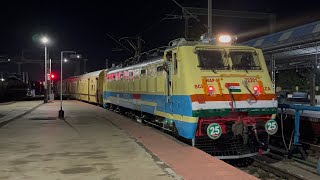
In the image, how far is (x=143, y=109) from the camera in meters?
17.1

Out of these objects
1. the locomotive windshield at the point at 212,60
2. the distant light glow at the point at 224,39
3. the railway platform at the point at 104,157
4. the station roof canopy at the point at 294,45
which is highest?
the station roof canopy at the point at 294,45

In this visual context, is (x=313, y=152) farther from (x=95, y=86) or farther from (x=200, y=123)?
(x=95, y=86)

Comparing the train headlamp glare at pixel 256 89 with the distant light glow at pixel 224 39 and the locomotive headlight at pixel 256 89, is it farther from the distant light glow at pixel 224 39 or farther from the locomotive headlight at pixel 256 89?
the distant light glow at pixel 224 39

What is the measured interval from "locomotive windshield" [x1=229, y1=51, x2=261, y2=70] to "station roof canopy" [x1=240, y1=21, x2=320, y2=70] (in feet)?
5.61

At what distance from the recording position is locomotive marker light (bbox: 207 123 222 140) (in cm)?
1107

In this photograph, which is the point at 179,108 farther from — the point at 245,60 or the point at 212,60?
the point at 245,60

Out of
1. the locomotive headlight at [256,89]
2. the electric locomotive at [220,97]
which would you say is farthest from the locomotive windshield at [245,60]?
the locomotive headlight at [256,89]

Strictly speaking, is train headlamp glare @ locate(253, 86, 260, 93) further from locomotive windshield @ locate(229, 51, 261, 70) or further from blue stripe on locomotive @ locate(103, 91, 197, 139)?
blue stripe on locomotive @ locate(103, 91, 197, 139)

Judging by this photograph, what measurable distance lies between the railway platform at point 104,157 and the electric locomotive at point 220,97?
77 centimetres

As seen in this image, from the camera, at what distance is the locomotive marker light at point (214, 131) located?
36.3 ft

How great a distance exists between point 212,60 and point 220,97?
1.34m

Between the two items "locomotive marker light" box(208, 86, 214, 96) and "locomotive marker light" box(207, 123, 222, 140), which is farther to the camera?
"locomotive marker light" box(208, 86, 214, 96)

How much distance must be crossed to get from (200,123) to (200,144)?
66cm

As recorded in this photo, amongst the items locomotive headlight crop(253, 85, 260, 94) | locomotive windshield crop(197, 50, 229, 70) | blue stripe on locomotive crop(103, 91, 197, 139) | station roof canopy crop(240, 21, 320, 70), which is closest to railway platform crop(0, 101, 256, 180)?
blue stripe on locomotive crop(103, 91, 197, 139)
